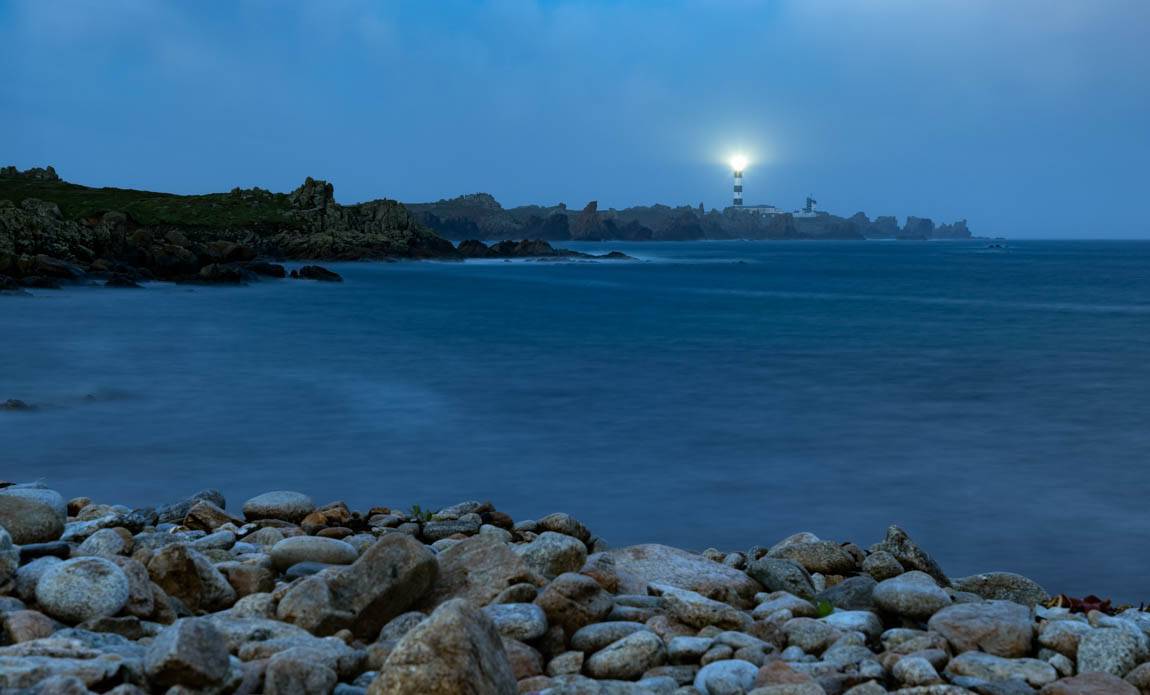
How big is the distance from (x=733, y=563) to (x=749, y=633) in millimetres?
2239

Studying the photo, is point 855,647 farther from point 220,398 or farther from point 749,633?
point 220,398

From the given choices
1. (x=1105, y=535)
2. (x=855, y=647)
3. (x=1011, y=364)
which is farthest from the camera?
(x=1011, y=364)

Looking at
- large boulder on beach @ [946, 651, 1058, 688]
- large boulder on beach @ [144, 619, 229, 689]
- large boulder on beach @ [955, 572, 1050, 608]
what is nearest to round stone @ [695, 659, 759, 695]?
large boulder on beach @ [946, 651, 1058, 688]

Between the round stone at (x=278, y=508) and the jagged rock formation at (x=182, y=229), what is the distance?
39.7 metres

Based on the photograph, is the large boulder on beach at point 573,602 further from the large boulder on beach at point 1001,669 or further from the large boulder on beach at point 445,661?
the large boulder on beach at point 1001,669

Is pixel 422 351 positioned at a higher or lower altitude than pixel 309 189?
lower

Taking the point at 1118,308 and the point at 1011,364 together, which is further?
the point at 1118,308

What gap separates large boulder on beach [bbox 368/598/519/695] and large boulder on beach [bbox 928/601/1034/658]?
8.94 feet

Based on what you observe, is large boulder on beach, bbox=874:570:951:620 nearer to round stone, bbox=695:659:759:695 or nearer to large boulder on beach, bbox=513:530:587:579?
round stone, bbox=695:659:759:695

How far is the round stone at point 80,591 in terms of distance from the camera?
4980 mm

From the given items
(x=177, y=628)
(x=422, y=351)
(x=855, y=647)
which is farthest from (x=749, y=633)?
(x=422, y=351)

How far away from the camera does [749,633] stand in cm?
562

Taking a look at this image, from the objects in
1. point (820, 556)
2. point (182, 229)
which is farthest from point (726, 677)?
point (182, 229)

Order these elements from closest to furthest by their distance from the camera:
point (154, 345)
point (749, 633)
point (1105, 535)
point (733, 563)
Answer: point (749, 633)
point (733, 563)
point (1105, 535)
point (154, 345)
